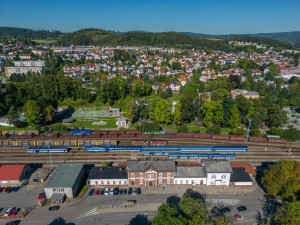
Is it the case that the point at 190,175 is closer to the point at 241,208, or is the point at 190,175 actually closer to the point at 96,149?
the point at 241,208

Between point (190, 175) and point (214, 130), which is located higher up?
point (214, 130)

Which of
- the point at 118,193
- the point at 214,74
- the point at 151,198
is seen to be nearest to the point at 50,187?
the point at 118,193

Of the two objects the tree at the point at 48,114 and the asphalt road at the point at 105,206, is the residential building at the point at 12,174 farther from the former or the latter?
the tree at the point at 48,114

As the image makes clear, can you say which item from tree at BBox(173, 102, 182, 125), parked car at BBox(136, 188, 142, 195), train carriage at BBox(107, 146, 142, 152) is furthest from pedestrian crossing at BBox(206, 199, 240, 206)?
tree at BBox(173, 102, 182, 125)

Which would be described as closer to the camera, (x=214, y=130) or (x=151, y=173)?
(x=151, y=173)

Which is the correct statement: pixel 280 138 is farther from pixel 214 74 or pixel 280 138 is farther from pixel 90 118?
pixel 214 74

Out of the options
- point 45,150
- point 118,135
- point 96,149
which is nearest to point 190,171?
point 96,149

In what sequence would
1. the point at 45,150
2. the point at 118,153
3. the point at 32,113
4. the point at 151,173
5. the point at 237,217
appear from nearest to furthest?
1. the point at 237,217
2. the point at 151,173
3. the point at 45,150
4. the point at 118,153
5. the point at 32,113
